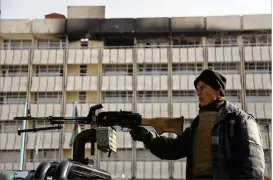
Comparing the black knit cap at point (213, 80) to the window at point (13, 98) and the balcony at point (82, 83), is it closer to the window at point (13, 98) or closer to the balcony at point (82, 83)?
the balcony at point (82, 83)

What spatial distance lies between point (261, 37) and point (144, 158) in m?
13.6

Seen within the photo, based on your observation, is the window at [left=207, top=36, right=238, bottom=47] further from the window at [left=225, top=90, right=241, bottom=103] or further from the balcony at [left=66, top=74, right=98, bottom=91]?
the balcony at [left=66, top=74, right=98, bottom=91]

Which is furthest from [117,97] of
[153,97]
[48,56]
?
[48,56]

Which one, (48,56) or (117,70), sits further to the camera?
(117,70)

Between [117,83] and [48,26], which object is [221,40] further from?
[48,26]

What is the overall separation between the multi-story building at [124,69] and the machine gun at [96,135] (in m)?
36.9

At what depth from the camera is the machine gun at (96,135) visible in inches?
87.4

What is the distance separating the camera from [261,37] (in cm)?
4250

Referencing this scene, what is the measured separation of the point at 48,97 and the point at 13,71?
361 centimetres

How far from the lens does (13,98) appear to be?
4188cm

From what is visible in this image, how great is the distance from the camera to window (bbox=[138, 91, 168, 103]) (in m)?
41.4

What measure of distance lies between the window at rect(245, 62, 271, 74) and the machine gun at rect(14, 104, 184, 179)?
1537 inches

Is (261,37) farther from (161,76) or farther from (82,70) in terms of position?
(82,70)

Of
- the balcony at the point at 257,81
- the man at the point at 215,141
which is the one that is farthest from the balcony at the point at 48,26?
the man at the point at 215,141
